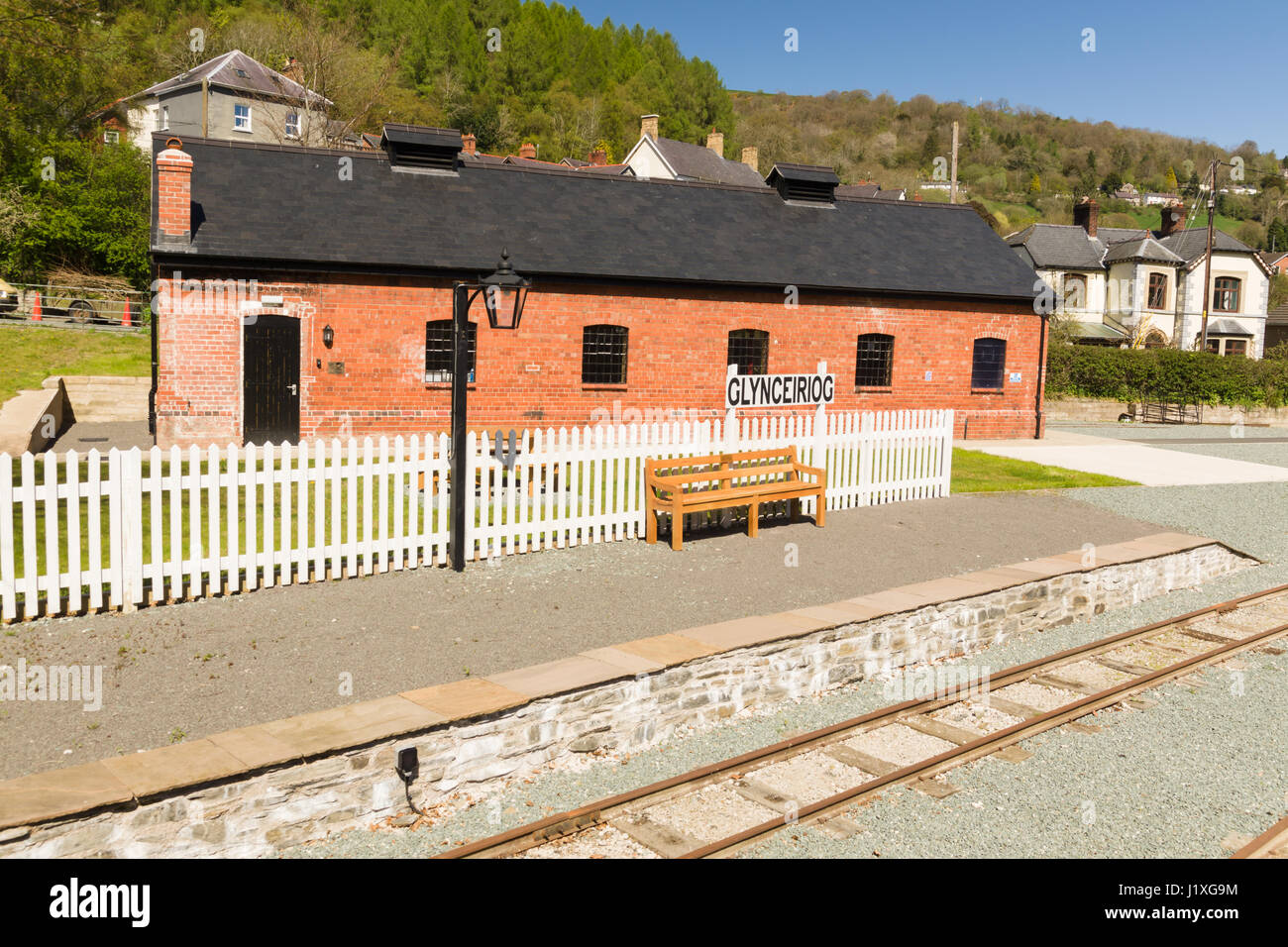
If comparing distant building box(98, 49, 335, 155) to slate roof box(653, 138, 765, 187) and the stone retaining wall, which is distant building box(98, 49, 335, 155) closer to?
slate roof box(653, 138, 765, 187)

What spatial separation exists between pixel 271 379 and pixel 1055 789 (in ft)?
53.3

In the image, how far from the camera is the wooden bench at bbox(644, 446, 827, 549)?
12.0 meters

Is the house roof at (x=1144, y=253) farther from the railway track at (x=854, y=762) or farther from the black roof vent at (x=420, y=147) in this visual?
the railway track at (x=854, y=762)

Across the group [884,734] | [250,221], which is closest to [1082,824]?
[884,734]

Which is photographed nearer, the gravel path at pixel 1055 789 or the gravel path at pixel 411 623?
the gravel path at pixel 1055 789

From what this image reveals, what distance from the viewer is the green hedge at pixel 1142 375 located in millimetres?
33844

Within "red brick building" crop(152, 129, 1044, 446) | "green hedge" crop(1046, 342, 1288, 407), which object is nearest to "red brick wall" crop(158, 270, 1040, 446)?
"red brick building" crop(152, 129, 1044, 446)

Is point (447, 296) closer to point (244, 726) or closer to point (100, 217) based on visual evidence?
point (244, 726)

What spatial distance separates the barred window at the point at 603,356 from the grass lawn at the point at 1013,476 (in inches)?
292

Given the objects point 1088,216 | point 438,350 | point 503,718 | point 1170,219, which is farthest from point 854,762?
point 1170,219

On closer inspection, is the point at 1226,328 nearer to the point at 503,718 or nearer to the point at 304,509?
the point at 304,509

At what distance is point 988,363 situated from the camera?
25.7 m

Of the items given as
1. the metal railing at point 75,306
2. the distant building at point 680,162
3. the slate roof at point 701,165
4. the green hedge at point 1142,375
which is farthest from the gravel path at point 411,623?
the slate roof at point 701,165

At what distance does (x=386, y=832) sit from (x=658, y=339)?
55.7ft
